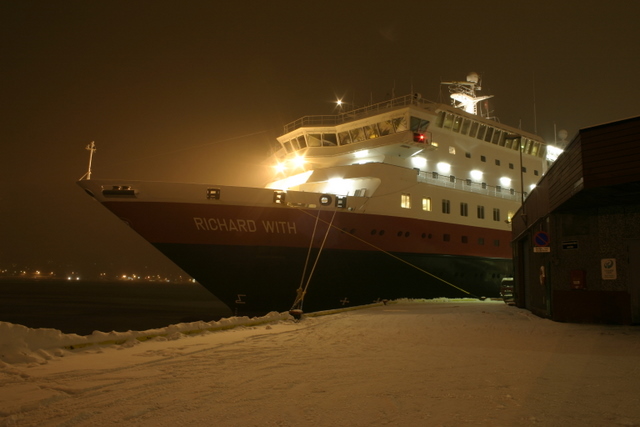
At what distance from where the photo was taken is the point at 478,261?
21.1m

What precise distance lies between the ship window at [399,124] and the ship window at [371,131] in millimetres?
849

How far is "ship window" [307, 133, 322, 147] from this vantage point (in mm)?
21984

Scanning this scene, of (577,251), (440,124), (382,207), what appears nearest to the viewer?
(577,251)

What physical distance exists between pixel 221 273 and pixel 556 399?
13838mm

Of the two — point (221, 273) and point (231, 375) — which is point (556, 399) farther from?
point (221, 273)

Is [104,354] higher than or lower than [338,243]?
lower

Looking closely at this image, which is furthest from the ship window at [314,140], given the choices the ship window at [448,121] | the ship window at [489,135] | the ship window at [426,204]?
the ship window at [489,135]

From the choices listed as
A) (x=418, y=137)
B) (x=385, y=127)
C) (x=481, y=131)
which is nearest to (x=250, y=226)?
(x=385, y=127)

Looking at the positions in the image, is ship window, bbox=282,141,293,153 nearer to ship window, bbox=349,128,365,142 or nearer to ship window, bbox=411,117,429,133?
ship window, bbox=349,128,365,142

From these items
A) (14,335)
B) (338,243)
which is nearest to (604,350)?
(14,335)

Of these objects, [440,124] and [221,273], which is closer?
[221,273]

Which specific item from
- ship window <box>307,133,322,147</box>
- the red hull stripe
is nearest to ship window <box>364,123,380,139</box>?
ship window <box>307,133,322,147</box>

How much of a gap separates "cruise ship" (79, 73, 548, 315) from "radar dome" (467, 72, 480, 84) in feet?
16.0

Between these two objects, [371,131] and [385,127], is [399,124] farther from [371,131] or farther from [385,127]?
[371,131]
